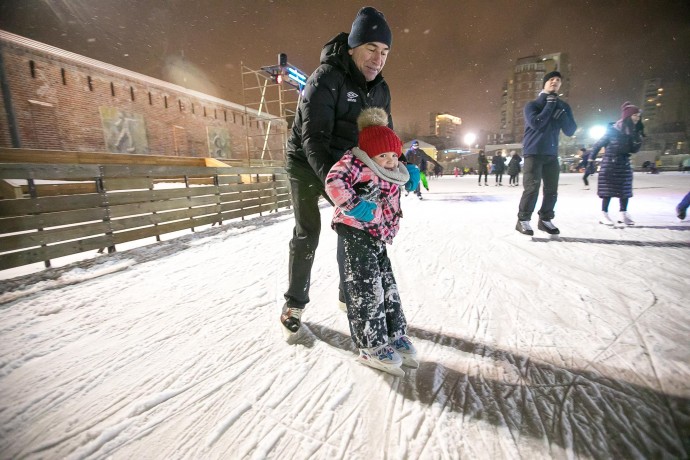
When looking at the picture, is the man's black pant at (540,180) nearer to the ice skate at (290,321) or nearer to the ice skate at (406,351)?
the ice skate at (406,351)

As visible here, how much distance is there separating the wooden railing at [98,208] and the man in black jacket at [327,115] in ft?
11.0

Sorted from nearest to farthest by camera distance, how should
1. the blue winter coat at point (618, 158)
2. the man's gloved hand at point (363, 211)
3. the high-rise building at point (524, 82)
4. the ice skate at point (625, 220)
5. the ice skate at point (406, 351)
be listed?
the man's gloved hand at point (363, 211), the ice skate at point (406, 351), the blue winter coat at point (618, 158), the ice skate at point (625, 220), the high-rise building at point (524, 82)

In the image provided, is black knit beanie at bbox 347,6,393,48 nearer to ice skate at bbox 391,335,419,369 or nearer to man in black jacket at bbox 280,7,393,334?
man in black jacket at bbox 280,7,393,334

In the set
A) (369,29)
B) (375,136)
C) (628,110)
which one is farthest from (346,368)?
(628,110)

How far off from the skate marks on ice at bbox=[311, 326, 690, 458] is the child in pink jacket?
0.19 m

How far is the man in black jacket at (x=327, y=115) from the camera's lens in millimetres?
1591

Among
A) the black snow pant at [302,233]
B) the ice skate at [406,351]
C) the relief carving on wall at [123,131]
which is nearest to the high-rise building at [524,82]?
the relief carving on wall at [123,131]

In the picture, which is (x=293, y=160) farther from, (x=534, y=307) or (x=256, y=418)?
(x=534, y=307)

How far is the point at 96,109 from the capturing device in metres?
16.4

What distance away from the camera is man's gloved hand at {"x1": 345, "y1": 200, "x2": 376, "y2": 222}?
1.39 metres

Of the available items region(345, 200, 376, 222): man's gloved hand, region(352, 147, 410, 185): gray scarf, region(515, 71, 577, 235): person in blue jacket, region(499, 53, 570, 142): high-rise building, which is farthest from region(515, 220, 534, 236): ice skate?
region(499, 53, 570, 142): high-rise building

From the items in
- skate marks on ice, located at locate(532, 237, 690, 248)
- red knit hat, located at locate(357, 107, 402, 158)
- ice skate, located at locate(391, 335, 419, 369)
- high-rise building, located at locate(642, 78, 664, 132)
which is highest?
high-rise building, located at locate(642, 78, 664, 132)

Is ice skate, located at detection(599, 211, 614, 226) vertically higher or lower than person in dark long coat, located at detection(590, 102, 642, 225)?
lower

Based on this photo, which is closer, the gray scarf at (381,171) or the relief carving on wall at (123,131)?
the gray scarf at (381,171)
